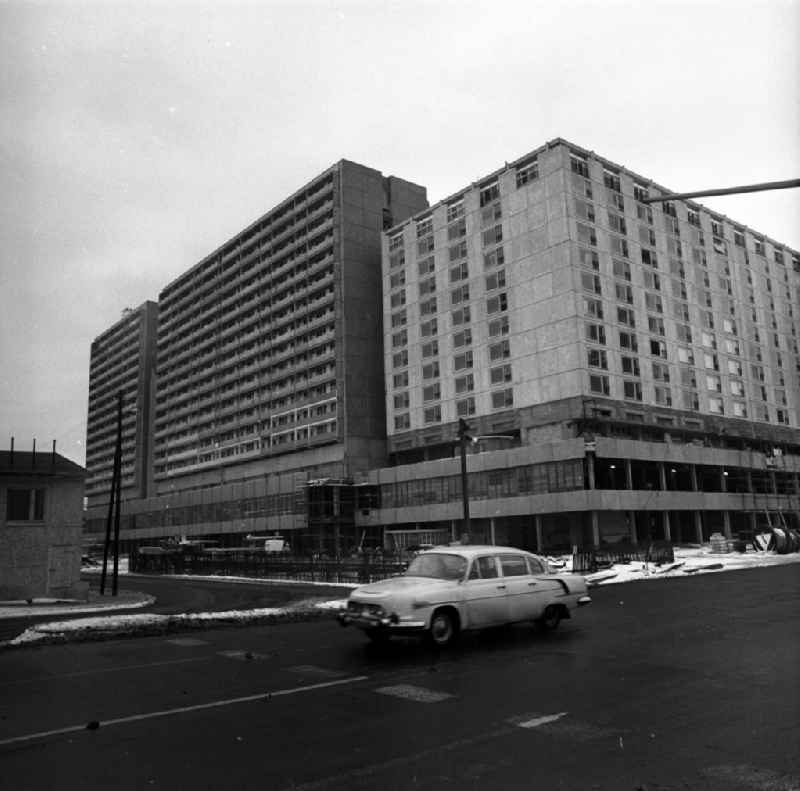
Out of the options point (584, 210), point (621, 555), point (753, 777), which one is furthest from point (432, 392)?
point (753, 777)

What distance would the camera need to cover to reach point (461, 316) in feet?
257

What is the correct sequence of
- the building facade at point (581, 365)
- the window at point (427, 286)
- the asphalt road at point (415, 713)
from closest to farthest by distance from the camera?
1. the asphalt road at point (415, 713)
2. the building facade at point (581, 365)
3. the window at point (427, 286)

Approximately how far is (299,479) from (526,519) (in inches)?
1199

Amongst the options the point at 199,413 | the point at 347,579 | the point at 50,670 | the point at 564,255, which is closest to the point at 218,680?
the point at 50,670

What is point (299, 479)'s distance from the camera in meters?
90.2

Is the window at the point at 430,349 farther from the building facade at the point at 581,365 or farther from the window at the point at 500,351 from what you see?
Result: the window at the point at 500,351

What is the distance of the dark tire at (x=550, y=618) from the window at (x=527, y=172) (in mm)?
64119

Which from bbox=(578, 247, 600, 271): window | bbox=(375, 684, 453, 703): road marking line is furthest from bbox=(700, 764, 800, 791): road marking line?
bbox=(578, 247, 600, 271): window

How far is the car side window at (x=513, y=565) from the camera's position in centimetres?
1289

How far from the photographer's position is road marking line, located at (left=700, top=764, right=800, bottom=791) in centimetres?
518

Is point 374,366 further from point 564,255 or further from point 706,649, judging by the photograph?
point 706,649

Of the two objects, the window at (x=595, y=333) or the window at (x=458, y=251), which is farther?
the window at (x=458, y=251)

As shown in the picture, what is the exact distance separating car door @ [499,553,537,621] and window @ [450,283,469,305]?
66.2m

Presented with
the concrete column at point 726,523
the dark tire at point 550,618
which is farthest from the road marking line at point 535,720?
the concrete column at point 726,523
